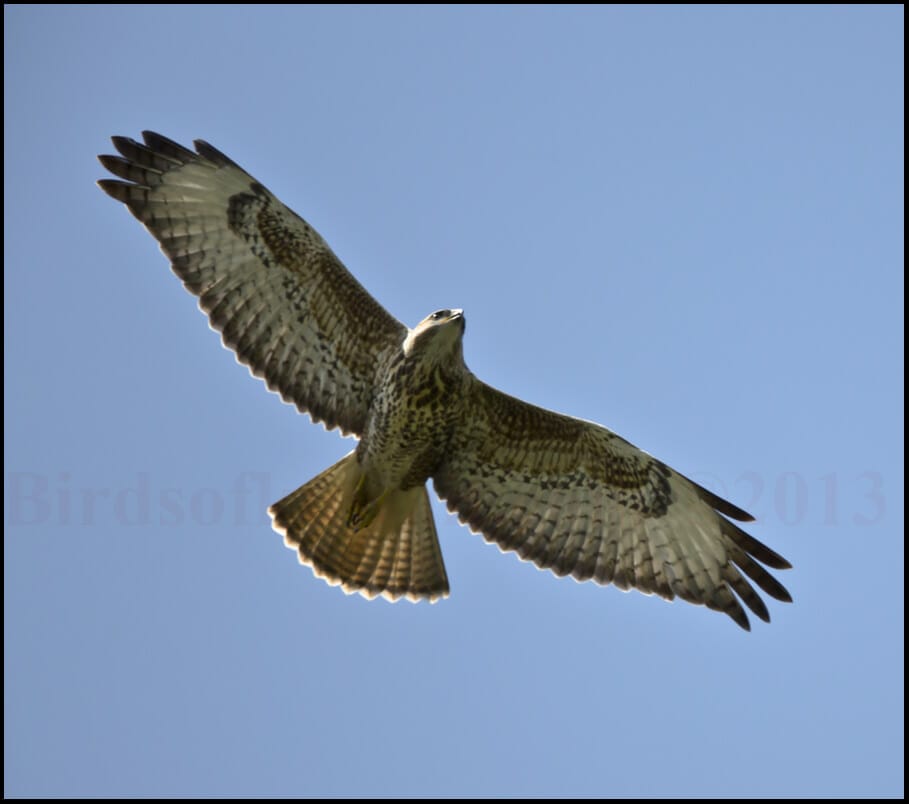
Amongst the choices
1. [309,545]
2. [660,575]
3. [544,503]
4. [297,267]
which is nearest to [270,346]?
[297,267]

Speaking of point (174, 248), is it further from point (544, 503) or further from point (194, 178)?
point (544, 503)

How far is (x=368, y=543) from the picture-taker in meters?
11.6

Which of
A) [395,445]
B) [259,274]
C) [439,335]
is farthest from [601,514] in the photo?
[259,274]

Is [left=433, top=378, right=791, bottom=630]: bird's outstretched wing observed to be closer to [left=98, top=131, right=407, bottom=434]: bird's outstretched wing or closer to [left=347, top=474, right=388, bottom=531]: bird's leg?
[left=347, top=474, right=388, bottom=531]: bird's leg

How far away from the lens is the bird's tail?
11.4 m

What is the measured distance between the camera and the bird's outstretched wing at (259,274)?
1103 cm

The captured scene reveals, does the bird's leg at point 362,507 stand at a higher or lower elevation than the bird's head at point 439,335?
lower

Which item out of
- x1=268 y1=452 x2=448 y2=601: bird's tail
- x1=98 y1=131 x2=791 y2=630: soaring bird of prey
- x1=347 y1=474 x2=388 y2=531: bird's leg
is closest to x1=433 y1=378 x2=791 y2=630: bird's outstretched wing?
x1=98 y1=131 x2=791 y2=630: soaring bird of prey

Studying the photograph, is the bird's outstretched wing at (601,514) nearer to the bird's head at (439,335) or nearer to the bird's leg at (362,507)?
the bird's leg at (362,507)

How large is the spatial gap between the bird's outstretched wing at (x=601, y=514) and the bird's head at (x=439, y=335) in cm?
82

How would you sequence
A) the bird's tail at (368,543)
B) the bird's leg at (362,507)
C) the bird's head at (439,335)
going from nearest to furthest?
the bird's head at (439,335)
the bird's leg at (362,507)
the bird's tail at (368,543)

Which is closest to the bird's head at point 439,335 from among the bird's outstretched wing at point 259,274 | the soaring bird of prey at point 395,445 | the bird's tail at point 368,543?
the soaring bird of prey at point 395,445

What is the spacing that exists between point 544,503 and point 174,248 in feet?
10.3

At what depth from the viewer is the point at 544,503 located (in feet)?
37.8
